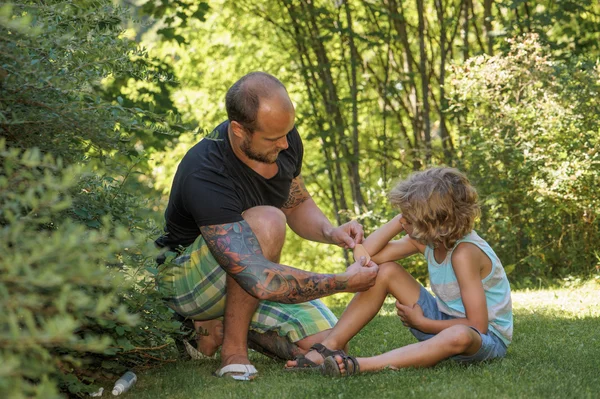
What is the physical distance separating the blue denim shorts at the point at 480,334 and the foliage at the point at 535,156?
3.25 meters

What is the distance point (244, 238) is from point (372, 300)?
70 cm

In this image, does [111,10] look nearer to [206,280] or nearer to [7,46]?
[7,46]

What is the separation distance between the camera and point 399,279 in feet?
12.0

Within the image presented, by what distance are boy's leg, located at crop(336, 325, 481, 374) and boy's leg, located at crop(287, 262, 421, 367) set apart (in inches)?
11.9

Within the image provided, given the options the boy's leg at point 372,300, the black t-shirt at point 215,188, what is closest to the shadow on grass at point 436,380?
the boy's leg at point 372,300

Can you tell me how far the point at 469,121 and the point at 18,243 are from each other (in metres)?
6.33

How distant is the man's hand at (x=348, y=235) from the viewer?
3.87 meters

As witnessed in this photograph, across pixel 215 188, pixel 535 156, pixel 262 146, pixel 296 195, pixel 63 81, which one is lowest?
pixel 535 156

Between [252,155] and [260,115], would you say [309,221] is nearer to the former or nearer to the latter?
[252,155]

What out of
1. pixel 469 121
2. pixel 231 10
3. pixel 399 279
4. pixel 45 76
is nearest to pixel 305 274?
pixel 399 279

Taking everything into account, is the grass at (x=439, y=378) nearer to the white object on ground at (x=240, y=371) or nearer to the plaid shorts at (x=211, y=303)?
the white object on ground at (x=240, y=371)

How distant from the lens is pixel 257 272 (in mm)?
3336

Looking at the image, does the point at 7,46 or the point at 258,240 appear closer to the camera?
the point at 7,46

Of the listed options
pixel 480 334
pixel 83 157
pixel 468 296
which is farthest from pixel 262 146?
pixel 480 334
